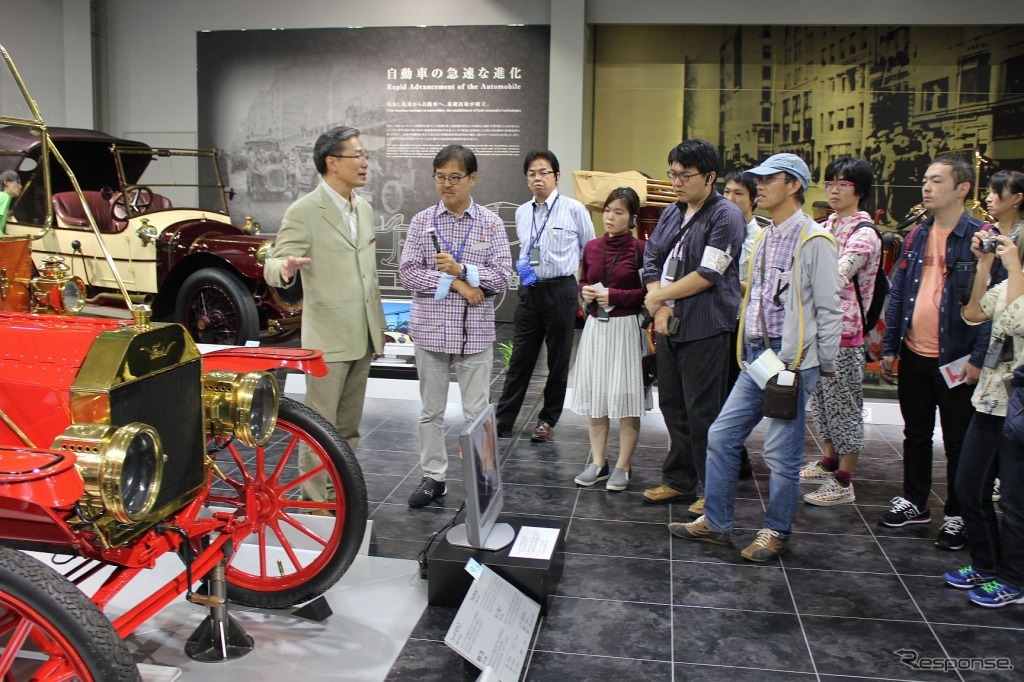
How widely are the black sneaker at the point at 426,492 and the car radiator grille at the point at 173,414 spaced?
1.70m

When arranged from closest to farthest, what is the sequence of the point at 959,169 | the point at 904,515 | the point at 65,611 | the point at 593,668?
the point at 65,611, the point at 593,668, the point at 959,169, the point at 904,515

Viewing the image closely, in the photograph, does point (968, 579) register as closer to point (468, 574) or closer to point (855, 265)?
point (855, 265)

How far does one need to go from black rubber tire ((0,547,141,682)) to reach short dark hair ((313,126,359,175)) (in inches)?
90.4

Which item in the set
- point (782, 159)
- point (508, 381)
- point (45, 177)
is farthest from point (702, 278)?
point (45, 177)

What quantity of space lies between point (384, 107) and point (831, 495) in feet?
24.0

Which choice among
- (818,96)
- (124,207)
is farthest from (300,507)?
(818,96)

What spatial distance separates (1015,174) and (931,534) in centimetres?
156

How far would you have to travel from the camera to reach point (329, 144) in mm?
3863

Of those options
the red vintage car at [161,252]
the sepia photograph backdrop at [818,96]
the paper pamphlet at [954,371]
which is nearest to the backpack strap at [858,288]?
the paper pamphlet at [954,371]

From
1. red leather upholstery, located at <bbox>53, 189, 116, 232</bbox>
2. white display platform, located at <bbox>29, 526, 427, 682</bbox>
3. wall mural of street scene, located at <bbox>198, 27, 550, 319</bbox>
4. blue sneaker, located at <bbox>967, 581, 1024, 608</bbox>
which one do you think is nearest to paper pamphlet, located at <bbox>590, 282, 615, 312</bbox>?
white display platform, located at <bbox>29, 526, 427, 682</bbox>

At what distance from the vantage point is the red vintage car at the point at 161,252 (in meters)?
6.94

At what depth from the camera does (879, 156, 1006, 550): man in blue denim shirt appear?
375 centimetres

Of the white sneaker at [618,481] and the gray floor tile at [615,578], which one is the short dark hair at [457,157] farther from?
the gray floor tile at [615,578]

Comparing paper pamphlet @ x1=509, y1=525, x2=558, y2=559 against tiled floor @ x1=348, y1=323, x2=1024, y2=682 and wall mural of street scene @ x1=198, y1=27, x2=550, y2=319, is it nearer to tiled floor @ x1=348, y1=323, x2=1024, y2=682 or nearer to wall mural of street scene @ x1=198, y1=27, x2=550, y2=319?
tiled floor @ x1=348, y1=323, x2=1024, y2=682
